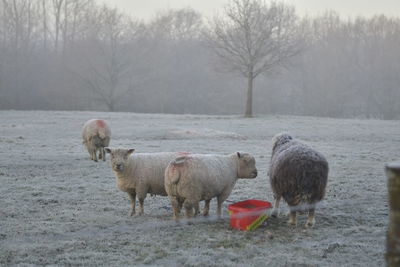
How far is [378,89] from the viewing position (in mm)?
56219

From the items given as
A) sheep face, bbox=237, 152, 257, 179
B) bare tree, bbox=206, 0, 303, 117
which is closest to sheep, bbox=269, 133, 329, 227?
sheep face, bbox=237, 152, 257, 179

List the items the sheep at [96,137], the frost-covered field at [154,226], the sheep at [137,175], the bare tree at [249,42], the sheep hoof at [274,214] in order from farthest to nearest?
the bare tree at [249,42] < the sheep at [96,137] < the sheep at [137,175] < the sheep hoof at [274,214] < the frost-covered field at [154,226]

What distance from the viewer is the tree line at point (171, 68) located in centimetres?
5169

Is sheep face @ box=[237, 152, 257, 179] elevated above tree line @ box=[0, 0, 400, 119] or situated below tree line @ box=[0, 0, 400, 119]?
below

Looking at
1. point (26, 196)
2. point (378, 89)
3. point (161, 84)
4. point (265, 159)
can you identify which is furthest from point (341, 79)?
point (26, 196)

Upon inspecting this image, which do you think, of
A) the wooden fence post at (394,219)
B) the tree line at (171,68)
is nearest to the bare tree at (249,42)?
the tree line at (171,68)

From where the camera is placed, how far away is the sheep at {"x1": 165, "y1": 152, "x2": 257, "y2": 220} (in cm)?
665

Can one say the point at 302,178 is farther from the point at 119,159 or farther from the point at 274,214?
the point at 119,159

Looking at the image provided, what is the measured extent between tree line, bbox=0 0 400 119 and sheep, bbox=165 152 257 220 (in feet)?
119

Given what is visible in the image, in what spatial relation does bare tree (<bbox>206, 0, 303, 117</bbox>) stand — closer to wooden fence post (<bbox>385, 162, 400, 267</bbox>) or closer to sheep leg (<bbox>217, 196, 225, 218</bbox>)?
sheep leg (<bbox>217, 196, 225, 218</bbox>)

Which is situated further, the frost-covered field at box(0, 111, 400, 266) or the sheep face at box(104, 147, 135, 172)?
the sheep face at box(104, 147, 135, 172)

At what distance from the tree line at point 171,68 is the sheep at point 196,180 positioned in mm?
36416

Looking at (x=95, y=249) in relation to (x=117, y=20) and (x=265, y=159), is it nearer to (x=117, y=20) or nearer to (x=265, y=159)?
(x=265, y=159)

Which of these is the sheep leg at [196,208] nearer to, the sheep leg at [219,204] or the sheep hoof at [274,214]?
the sheep leg at [219,204]
